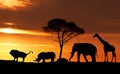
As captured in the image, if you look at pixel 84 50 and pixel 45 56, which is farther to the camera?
pixel 45 56

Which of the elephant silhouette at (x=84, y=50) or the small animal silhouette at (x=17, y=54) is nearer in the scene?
the elephant silhouette at (x=84, y=50)

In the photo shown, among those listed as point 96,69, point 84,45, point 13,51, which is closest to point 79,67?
point 96,69

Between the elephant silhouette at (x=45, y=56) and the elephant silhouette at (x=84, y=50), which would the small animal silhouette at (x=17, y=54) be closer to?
the elephant silhouette at (x=45, y=56)

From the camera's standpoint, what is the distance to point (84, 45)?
40.8 meters

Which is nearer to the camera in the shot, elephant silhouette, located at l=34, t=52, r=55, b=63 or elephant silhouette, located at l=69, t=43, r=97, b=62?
elephant silhouette, located at l=69, t=43, r=97, b=62

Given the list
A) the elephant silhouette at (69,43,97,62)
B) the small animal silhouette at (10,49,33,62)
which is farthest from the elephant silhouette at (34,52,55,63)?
the elephant silhouette at (69,43,97,62)

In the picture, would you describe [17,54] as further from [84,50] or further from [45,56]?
[84,50]

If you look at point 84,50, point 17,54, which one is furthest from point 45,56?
point 84,50

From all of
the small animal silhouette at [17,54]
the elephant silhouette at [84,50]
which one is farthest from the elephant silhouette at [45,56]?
the elephant silhouette at [84,50]

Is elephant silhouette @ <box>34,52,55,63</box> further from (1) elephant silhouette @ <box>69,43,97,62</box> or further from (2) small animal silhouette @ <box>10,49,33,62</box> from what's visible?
(1) elephant silhouette @ <box>69,43,97,62</box>

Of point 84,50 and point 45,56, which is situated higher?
point 84,50

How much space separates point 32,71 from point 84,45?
12.8 meters

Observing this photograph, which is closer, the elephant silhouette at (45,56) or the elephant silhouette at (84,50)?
the elephant silhouette at (84,50)

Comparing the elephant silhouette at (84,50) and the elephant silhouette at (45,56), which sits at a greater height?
the elephant silhouette at (84,50)
